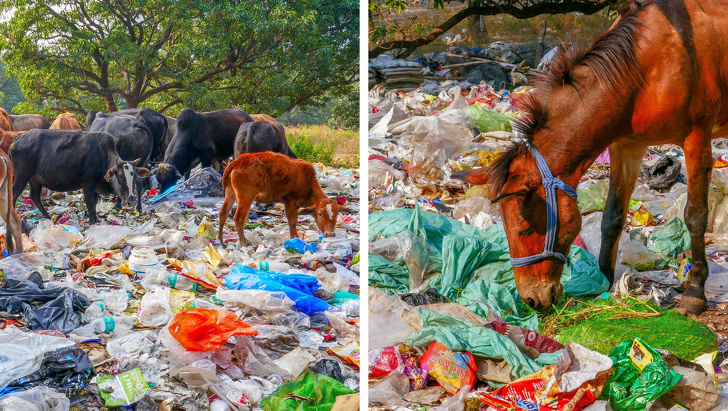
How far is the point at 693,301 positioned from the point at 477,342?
138 cm

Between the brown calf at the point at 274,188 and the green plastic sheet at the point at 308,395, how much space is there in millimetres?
3154

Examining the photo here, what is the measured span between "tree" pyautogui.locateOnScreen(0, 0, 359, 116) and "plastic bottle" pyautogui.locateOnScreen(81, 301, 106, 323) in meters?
5.32

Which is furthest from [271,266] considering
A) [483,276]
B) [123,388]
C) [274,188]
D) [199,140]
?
[199,140]

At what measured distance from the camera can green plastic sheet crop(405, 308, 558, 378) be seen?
100 inches

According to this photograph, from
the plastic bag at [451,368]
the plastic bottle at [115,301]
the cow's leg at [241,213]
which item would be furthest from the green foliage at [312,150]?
the plastic bag at [451,368]

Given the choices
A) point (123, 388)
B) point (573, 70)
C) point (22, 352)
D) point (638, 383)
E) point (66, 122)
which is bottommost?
A: point (123, 388)

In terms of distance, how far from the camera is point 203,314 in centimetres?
313

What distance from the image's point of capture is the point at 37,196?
22.6 feet

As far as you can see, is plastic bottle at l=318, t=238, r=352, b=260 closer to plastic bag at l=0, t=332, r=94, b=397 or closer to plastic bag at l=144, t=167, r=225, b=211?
plastic bag at l=144, t=167, r=225, b=211

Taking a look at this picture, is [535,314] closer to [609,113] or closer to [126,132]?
[609,113]

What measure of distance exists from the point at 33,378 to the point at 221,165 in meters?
5.94

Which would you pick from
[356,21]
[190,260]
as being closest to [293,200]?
[190,260]

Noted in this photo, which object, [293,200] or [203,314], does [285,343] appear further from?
[293,200]

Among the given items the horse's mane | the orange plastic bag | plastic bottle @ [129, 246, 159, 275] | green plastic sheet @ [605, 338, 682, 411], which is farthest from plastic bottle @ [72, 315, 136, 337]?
green plastic sheet @ [605, 338, 682, 411]
